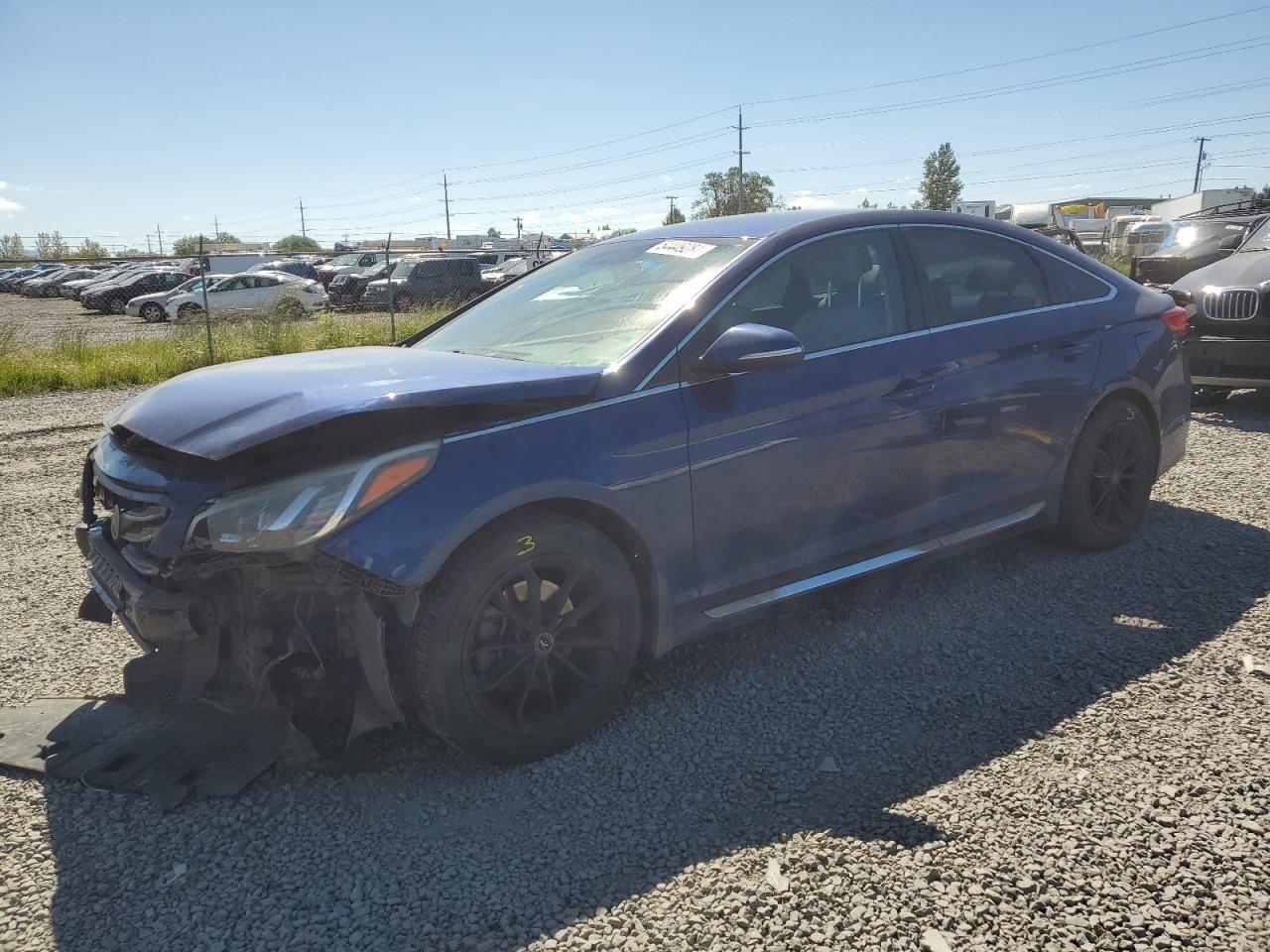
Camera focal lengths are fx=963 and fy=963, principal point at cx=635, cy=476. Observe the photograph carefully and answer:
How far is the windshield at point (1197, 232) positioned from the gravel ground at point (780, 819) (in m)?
10.8

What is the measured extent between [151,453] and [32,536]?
3.32 metres

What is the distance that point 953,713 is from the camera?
128 inches

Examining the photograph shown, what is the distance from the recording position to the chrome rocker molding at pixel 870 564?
3.35m

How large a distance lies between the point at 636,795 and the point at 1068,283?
3194 mm

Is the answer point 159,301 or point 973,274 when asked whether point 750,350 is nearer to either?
point 973,274

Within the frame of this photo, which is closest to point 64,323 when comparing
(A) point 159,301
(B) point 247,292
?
(A) point 159,301

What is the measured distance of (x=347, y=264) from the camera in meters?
41.1

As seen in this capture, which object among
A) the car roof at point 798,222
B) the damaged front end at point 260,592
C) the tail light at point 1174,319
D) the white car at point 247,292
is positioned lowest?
the damaged front end at point 260,592

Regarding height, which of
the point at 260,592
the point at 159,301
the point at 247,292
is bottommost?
the point at 260,592

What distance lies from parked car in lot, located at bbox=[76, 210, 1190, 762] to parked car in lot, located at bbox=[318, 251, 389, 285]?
3452 centimetres

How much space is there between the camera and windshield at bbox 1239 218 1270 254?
8845 mm

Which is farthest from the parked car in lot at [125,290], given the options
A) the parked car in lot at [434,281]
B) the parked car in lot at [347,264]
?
the parked car in lot at [434,281]

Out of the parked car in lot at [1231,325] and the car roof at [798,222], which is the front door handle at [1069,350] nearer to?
the car roof at [798,222]

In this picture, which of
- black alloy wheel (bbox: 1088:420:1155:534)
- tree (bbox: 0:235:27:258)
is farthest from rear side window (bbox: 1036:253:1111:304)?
tree (bbox: 0:235:27:258)
